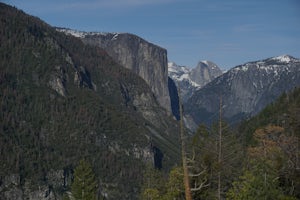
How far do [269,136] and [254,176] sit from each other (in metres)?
63.6

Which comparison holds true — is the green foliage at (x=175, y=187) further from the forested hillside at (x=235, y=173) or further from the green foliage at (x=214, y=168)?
the green foliage at (x=214, y=168)

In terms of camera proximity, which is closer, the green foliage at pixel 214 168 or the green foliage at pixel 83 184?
the green foliage at pixel 214 168

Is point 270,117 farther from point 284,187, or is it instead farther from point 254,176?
point 254,176

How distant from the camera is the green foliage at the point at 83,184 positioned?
8875cm

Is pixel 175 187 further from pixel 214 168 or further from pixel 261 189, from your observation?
pixel 261 189

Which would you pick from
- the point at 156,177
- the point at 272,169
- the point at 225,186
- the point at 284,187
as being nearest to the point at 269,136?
the point at 156,177

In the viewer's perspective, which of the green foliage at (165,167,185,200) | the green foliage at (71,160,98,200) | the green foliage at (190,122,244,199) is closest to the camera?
the green foliage at (190,122,244,199)

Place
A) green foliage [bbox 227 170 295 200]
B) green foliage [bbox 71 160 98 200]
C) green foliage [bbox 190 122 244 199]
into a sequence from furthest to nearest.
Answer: green foliage [bbox 71 160 98 200] → green foliage [bbox 190 122 244 199] → green foliage [bbox 227 170 295 200]

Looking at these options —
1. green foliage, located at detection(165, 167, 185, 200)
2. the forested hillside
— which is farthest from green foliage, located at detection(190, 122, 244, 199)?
green foliage, located at detection(165, 167, 185, 200)

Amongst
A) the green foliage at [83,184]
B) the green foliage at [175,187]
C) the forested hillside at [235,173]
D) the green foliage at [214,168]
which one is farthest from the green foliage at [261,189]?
the green foliage at [83,184]

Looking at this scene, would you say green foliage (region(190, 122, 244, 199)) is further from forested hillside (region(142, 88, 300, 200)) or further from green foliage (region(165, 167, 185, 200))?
green foliage (region(165, 167, 185, 200))

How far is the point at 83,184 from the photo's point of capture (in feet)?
293

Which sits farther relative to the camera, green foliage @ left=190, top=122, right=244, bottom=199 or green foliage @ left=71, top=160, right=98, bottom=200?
green foliage @ left=71, top=160, right=98, bottom=200

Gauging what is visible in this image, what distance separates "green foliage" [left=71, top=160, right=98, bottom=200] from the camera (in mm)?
88750
